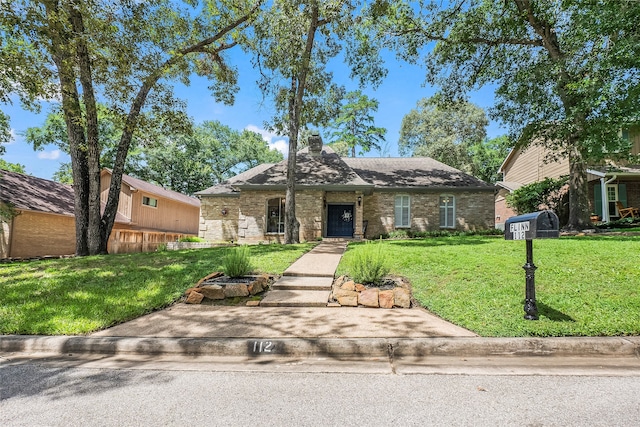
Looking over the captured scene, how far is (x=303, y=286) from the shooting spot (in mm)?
5785

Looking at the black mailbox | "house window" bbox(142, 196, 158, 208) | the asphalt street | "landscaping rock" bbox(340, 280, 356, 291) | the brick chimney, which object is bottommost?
the asphalt street

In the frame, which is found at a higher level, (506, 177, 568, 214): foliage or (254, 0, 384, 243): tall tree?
(254, 0, 384, 243): tall tree

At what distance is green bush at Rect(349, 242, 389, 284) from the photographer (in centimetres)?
559

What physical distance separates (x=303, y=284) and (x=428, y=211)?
472 inches

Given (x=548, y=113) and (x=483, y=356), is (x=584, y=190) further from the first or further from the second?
(x=483, y=356)

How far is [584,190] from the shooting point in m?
13.1

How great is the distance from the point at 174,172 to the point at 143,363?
32.3m

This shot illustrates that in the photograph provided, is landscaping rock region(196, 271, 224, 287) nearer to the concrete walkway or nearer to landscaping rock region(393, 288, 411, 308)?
the concrete walkway

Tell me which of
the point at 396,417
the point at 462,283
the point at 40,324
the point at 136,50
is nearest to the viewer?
the point at 396,417

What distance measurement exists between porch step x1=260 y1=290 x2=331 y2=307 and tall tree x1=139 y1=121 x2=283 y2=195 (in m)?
26.9

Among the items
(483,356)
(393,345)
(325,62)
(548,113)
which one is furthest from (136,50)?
(548,113)

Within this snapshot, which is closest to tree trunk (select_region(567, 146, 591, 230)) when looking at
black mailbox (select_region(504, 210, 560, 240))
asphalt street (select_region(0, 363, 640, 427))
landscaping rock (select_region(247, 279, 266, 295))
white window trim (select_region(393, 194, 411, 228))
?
A: white window trim (select_region(393, 194, 411, 228))

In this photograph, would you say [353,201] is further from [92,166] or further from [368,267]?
[92,166]

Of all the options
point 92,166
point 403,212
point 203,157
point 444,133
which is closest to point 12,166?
point 203,157
